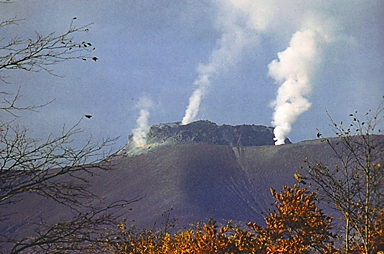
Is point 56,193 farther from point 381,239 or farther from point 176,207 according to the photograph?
point 176,207

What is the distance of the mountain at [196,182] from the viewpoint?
12349cm

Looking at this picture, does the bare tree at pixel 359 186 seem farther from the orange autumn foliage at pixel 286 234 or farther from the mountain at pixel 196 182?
the mountain at pixel 196 182

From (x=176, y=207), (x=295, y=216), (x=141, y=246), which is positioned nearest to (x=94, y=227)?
(x=295, y=216)

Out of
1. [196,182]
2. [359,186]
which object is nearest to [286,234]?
[359,186]

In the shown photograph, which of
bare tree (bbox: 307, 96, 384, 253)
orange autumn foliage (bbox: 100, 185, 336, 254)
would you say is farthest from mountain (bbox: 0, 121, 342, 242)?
bare tree (bbox: 307, 96, 384, 253)

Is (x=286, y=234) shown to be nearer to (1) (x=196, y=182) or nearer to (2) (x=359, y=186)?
Result: (2) (x=359, y=186)

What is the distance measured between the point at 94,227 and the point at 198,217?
113338mm

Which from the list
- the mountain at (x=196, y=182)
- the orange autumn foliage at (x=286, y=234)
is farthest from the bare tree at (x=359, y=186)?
the mountain at (x=196, y=182)

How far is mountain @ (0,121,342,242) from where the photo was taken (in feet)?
405

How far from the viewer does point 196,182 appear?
14262 cm

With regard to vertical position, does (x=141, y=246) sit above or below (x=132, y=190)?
below

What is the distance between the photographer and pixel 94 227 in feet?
16.4

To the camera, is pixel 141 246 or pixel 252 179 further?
pixel 252 179

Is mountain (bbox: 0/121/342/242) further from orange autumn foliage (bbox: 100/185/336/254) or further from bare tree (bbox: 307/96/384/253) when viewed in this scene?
bare tree (bbox: 307/96/384/253)
